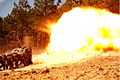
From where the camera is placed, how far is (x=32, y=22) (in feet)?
248

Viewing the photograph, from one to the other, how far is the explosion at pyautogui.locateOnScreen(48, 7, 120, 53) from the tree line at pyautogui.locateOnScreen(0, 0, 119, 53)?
31.4m

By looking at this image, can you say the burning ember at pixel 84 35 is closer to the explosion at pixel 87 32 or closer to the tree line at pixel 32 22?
the explosion at pixel 87 32

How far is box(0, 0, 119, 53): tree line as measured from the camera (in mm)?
73188

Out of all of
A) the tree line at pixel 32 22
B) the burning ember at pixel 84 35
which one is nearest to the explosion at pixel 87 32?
the burning ember at pixel 84 35

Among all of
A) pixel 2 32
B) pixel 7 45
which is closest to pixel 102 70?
pixel 2 32

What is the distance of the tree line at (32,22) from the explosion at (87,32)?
3138 cm

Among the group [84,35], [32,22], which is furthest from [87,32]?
[32,22]

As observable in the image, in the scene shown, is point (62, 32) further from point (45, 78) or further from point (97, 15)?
point (45, 78)

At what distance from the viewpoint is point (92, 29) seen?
3316cm

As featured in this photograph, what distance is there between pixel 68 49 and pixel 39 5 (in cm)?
4170

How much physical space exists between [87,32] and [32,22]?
43.6m

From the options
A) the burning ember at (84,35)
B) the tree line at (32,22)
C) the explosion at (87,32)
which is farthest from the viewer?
the tree line at (32,22)

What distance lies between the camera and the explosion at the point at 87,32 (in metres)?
31.9

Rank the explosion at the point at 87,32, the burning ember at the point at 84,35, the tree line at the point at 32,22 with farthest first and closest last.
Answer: the tree line at the point at 32,22, the explosion at the point at 87,32, the burning ember at the point at 84,35
